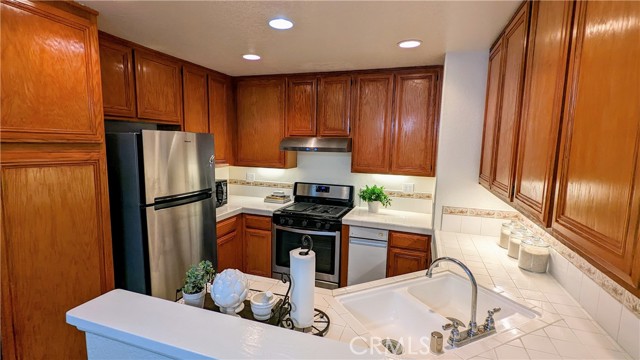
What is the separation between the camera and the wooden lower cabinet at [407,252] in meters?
2.57

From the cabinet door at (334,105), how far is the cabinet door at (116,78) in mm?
1666

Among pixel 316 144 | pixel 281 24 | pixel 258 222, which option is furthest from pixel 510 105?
pixel 258 222

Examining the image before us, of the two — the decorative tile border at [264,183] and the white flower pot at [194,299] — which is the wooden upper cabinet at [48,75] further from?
the decorative tile border at [264,183]

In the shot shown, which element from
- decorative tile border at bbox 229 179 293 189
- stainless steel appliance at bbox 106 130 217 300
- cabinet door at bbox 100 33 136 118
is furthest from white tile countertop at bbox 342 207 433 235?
cabinet door at bbox 100 33 136 118

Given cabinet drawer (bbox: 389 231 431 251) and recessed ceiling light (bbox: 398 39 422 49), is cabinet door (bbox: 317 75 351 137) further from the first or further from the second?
cabinet drawer (bbox: 389 231 431 251)

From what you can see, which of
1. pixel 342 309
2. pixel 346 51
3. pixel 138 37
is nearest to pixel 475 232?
pixel 342 309

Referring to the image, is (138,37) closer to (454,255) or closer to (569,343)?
(454,255)

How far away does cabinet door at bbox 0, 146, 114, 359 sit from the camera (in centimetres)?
135

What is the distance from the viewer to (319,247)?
288 cm

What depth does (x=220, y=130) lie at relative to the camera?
3.20 metres

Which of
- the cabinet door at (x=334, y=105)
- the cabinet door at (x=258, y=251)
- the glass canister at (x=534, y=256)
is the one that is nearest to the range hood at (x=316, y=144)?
the cabinet door at (x=334, y=105)

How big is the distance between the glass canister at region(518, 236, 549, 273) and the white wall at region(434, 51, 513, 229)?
62cm

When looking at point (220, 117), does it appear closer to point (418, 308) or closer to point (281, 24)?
point (281, 24)

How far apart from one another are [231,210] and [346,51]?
184 centimetres
